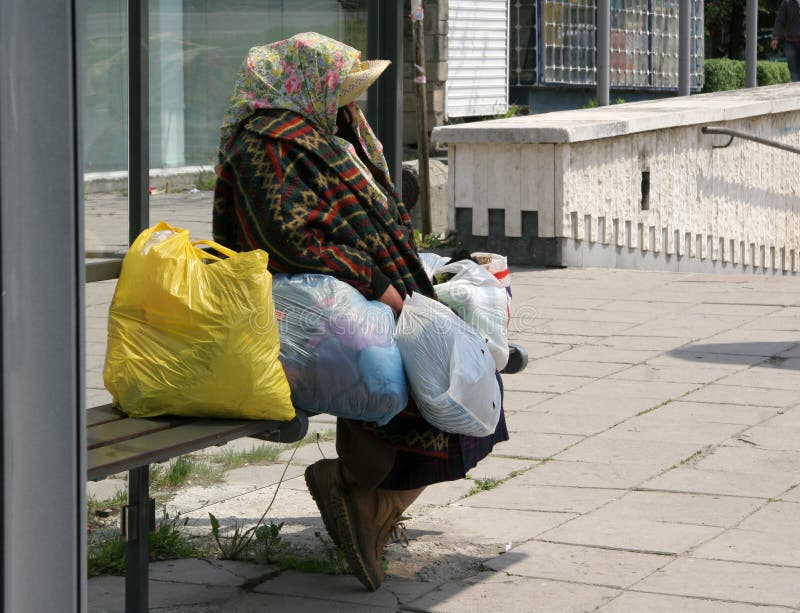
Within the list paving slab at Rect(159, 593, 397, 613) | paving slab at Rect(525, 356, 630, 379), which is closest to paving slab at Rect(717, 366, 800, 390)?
paving slab at Rect(525, 356, 630, 379)

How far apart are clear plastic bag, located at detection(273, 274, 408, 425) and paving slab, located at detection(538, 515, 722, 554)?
1008 mm

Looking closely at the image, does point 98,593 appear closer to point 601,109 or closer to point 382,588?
point 382,588

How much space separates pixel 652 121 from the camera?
471 inches

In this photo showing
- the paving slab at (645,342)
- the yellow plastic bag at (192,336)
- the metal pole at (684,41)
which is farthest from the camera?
the metal pole at (684,41)

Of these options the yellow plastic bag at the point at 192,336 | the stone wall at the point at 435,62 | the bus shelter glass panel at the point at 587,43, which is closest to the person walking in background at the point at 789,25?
the bus shelter glass panel at the point at 587,43

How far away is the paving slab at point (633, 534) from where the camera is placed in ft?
13.8

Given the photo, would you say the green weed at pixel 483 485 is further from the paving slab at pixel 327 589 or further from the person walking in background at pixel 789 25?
the person walking in background at pixel 789 25

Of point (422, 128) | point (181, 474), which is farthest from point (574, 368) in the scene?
point (422, 128)

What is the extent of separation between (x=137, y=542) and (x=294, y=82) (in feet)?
4.33

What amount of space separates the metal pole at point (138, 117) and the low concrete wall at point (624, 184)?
6604 mm

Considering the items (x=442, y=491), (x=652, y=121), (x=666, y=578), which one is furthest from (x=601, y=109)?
(x=666, y=578)

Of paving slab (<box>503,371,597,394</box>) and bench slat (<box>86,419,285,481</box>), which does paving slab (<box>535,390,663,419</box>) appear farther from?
bench slat (<box>86,419,285,481</box>)

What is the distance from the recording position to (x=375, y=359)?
3.56m

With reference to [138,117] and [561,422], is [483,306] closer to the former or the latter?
[138,117]
